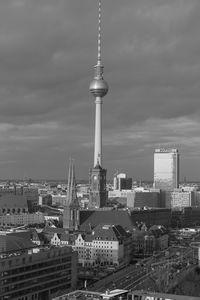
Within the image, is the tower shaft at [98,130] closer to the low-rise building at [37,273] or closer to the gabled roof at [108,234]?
the gabled roof at [108,234]

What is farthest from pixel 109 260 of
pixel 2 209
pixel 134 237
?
pixel 2 209

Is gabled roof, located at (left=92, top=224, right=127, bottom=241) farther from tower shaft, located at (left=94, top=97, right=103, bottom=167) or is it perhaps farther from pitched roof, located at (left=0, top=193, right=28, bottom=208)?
pitched roof, located at (left=0, top=193, right=28, bottom=208)

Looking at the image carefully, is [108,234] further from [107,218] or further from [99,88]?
[99,88]

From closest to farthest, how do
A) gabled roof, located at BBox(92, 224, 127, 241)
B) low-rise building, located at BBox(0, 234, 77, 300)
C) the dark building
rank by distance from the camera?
low-rise building, located at BBox(0, 234, 77, 300), gabled roof, located at BBox(92, 224, 127, 241), the dark building

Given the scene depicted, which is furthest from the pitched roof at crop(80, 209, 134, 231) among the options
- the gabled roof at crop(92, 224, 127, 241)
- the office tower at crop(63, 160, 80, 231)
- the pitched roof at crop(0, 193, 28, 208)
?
the pitched roof at crop(0, 193, 28, 208)

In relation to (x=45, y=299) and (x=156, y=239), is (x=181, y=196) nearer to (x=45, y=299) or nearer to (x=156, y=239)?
(x=156, y=239)

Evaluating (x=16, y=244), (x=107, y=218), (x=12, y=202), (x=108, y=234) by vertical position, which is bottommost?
(x=16, y=244)

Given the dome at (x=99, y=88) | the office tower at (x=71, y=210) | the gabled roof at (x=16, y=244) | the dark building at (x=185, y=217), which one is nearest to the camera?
the gabled roof at (x=16, y=244)

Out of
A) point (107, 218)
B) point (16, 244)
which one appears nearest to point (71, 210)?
point (107, 218)

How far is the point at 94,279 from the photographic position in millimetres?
64062

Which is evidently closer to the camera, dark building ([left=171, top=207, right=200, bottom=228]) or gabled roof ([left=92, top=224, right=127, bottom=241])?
gabled roof ([left=92, top=224, right=127, bottom=241])

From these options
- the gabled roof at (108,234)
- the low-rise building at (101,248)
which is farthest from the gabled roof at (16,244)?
the gabled roof at (108,234)

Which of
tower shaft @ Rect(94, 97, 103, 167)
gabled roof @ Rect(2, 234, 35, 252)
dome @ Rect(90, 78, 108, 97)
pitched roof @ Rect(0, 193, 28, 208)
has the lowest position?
gabled roof @ Rect(2, 234, 35, 252)

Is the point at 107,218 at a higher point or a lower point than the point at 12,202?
lower
